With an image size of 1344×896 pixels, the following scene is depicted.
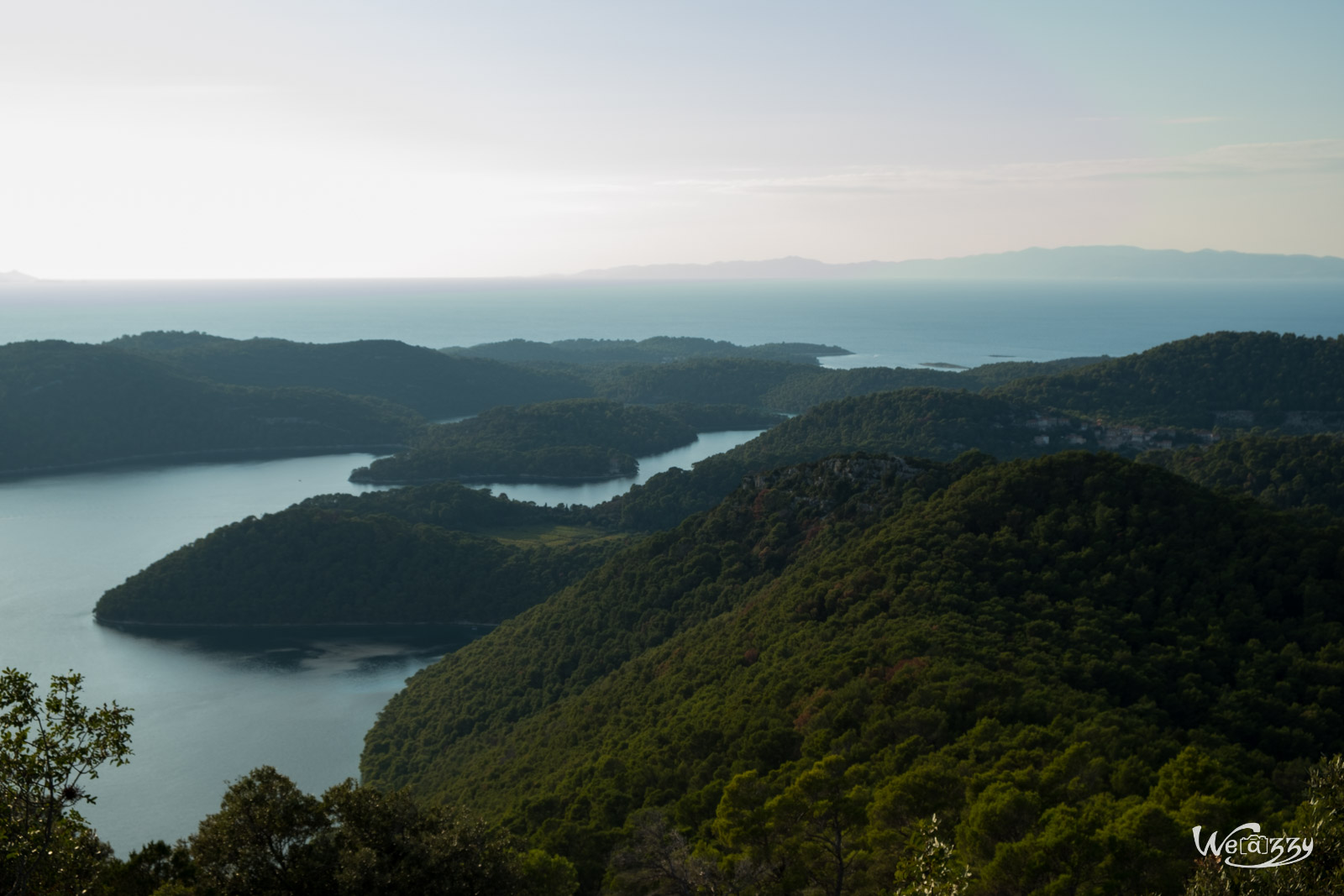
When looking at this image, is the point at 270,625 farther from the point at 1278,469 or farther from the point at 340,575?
the point at 1278,469

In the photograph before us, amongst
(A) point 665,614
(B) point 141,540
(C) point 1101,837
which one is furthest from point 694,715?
(B) point 141,540

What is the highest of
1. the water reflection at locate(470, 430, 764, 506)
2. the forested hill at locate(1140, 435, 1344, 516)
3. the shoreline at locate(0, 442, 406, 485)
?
the forested hill at locate(1140, 435, 1344, 516)

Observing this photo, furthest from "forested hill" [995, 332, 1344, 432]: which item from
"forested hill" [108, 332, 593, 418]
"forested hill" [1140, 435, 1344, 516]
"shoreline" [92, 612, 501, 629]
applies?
"forested hill" [108, 332, 593, 418]

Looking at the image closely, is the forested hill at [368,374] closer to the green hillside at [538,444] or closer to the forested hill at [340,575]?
the green hillside at [538,444]

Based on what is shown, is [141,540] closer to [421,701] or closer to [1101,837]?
[421,701]

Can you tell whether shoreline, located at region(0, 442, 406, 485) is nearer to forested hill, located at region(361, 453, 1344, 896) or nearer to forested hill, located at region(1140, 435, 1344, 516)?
forested hill, located at region(361, 453, 1344, 896)
